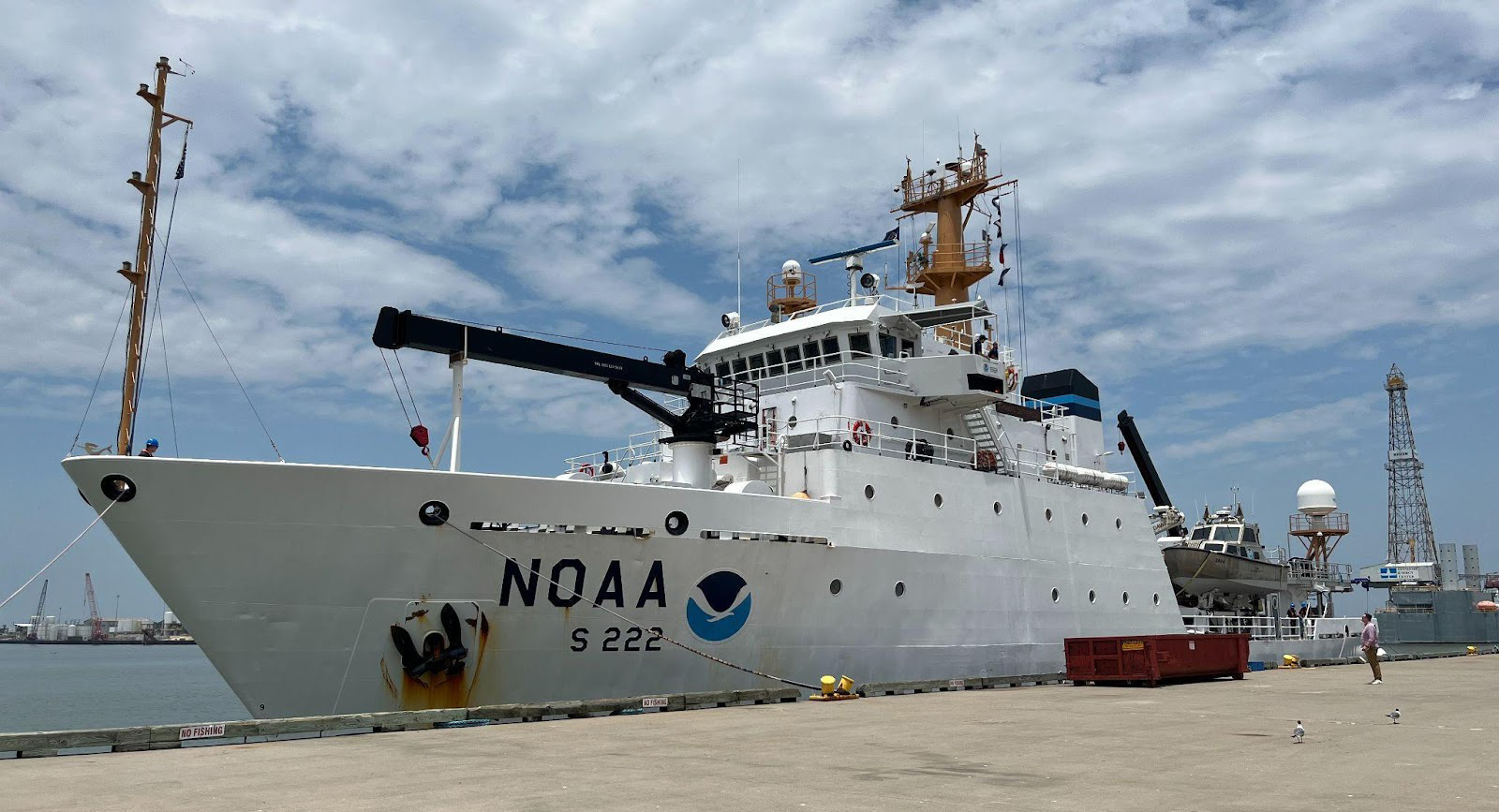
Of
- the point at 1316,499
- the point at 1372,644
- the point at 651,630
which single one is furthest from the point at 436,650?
the point at 1316,499

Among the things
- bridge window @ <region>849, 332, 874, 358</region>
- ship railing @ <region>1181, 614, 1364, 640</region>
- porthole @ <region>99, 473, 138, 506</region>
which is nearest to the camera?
porthole @ <region>99, 473, 138, 506</region>

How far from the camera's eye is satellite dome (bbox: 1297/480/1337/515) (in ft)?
132

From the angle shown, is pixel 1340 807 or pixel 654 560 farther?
pixel 654 560

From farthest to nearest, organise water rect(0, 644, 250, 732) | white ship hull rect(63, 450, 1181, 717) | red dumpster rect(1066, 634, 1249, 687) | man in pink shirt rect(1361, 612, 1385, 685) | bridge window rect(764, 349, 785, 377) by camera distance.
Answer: water rect(0, 644, 250, 732), bridge window rect(764, 349, 785, 377), man in pink shirt rect(1361, 612, 1385, 685), red dumpster rect(1066, 634, 1249, 687), white ship hull rect(63, 450, 1181, 717)

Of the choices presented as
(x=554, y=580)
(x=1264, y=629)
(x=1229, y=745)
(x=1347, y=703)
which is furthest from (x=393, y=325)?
(x=1264, y=629)

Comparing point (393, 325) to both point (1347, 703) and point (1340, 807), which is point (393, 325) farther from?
point (1347, 703)

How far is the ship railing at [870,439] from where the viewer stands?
18.3 meters

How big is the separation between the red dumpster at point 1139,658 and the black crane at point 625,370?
7.72m

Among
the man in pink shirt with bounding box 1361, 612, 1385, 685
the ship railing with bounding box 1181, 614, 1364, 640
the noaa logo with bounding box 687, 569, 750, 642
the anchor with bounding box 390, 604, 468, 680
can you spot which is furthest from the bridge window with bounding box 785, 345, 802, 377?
the ship railing with bounding box 1181, 614, 1364, 640

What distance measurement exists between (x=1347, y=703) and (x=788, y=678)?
8276mm

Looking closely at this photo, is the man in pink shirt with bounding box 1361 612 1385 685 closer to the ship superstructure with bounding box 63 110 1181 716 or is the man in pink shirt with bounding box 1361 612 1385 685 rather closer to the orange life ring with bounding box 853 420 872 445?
the ship superstructure with bounding box 63 110 1181 716

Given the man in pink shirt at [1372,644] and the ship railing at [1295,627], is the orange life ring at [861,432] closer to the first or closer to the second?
the man in pink shirt at [1372,644]

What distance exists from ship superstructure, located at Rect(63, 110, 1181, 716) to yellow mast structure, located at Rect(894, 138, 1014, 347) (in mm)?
238

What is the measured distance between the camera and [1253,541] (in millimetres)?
34406
